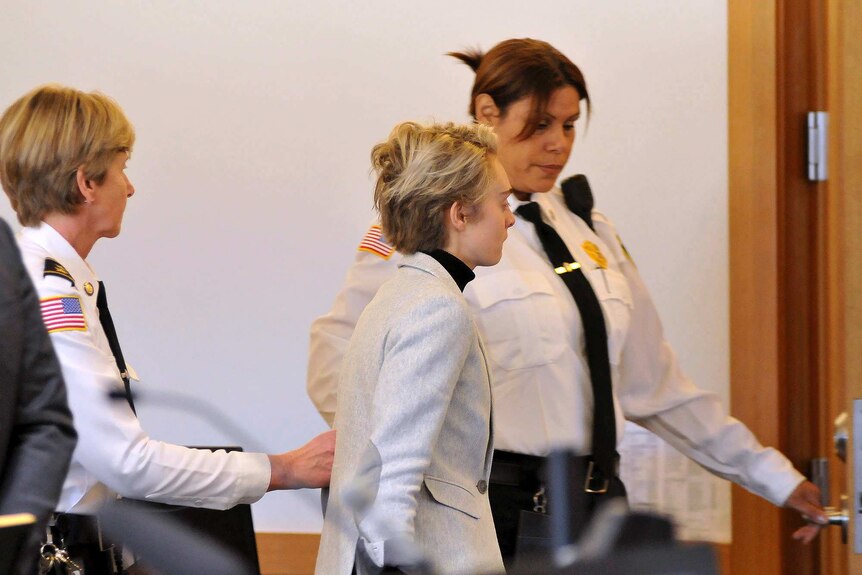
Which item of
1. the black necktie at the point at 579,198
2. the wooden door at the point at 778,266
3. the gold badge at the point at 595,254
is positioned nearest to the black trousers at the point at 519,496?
the gold badge at the point at 595,254

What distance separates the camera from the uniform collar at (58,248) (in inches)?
69.1

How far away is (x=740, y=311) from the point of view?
2.62 meters

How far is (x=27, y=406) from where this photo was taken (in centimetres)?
125

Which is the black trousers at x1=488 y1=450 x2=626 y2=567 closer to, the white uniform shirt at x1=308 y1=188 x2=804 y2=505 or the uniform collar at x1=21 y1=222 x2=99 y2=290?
the white uniform shirt at x1=308 y1=188 x2=804 y2=505

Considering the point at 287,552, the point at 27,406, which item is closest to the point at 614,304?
the point at 27,406

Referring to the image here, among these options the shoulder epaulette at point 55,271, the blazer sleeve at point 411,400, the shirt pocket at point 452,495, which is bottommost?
the shirt pocket at point 452,495

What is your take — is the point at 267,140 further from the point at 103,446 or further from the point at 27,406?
the point at 27,406

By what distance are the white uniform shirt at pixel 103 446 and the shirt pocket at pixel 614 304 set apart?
0.66 meters

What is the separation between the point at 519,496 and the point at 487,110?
2.25 feet

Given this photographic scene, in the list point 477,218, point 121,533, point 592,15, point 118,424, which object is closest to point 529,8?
point 592,15

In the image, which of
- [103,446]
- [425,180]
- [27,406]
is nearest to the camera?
[27,406]

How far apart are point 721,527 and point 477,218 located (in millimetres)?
1309

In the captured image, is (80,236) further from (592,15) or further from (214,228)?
(592,15)

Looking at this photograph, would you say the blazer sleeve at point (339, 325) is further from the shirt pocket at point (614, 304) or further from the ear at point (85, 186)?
the ear at point (85, 186)
